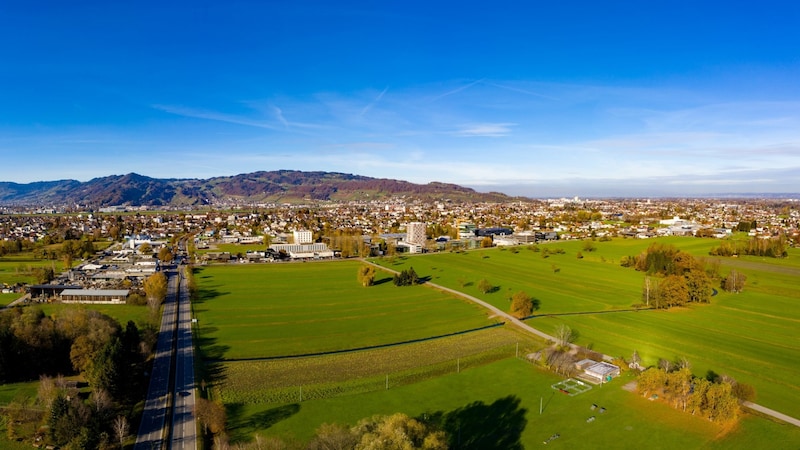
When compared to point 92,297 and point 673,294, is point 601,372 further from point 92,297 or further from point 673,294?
point 92,297

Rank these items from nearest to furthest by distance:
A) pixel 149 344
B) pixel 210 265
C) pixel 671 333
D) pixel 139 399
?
1. pixel 139 399
2. pixel 149 344
3. pixel 671 333
4. pixel 210 265

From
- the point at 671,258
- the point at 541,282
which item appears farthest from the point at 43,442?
the point at 671,258

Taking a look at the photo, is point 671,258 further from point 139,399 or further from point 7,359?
point 7,359

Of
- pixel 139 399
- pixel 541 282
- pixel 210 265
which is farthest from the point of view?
pixel 210 265

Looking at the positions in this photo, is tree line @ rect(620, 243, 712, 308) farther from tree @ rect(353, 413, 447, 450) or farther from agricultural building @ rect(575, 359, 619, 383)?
tree @ rect(353, 413, 447, 450)

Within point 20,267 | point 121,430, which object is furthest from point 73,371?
point 20,267

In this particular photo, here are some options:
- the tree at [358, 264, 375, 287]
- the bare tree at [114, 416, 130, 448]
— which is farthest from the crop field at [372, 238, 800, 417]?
the bare tree at [114, 416, 130, 448]

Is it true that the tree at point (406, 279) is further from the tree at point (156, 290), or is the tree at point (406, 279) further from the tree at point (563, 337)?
the tree at point (156, 290)

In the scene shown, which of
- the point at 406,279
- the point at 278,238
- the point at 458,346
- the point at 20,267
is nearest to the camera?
the point at 458,346
